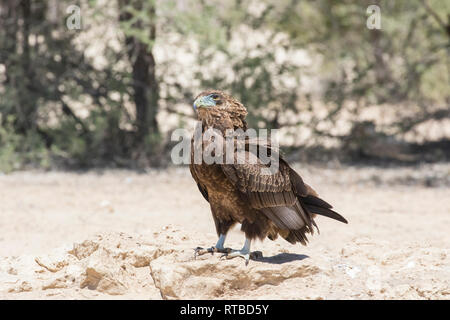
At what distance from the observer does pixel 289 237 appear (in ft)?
16.5

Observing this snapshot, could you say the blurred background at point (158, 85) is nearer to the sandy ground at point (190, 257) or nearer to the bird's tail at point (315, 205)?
the sandy ground at point (190, 257)

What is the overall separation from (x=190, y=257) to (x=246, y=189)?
662 millimetres

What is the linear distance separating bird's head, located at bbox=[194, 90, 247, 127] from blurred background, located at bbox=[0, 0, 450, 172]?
6.48m

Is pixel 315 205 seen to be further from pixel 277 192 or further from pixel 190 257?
pixel 190 257

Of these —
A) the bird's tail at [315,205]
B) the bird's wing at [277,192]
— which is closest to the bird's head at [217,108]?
the bird's wing at [277,192]

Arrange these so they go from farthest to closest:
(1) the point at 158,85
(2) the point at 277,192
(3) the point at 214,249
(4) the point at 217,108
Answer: (1) the point at 158,85 < (3) the point at 214,249 < (2) the point at 277,192 < (4) the point at 217,108

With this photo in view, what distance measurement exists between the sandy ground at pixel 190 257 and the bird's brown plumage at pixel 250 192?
248 millimetres

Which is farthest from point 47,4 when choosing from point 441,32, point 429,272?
point 429,272

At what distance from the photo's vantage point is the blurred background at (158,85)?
1160cm

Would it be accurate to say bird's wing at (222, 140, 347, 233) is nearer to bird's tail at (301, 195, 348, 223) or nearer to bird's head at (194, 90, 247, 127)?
bird's tail at (301, 195, 348, 223)

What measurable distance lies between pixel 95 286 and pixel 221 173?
3.91 feet

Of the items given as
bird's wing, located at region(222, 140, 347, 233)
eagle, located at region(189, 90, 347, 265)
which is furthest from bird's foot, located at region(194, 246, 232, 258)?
bird's wing, located at region(222, 140, 347, 233)

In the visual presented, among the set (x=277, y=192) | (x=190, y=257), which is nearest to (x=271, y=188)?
(x=277, y=192)

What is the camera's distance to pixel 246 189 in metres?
4.71
